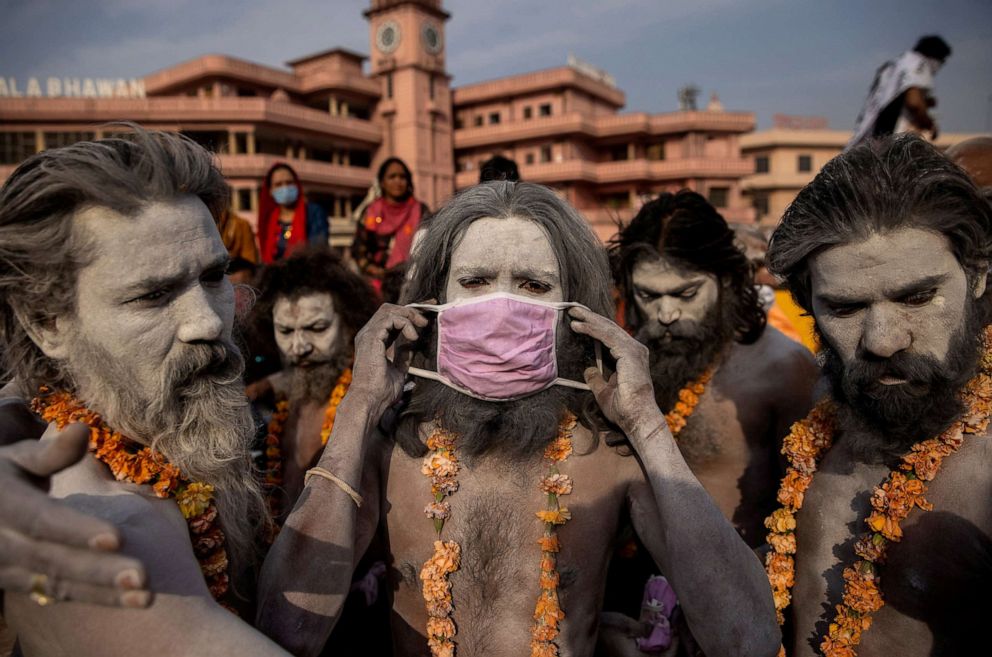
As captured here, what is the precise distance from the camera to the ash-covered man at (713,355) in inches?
153

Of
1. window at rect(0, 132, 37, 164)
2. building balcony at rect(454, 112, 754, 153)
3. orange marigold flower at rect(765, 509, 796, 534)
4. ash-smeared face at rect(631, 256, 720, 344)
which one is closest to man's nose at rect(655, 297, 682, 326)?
ash-smeared face at rect(631, 256, 720, 344)

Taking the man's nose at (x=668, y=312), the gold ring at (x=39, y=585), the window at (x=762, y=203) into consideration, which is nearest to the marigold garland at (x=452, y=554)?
the gold ring at (x=39, y=585)

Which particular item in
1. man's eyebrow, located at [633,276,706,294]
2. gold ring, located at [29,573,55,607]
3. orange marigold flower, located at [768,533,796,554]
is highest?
man's eyebrow, located at [633,276,706,294]

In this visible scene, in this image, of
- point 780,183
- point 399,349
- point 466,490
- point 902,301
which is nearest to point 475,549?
point 466,490

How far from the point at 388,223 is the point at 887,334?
6.10 metres

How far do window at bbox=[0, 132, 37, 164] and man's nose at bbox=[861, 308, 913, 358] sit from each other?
36379 millimetres

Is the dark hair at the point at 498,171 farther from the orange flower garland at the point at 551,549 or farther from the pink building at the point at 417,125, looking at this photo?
the pink building at the point at 417,125

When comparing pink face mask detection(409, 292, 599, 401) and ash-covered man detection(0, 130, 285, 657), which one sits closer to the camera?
ash-covered man detection(0, 130, 285, 657)

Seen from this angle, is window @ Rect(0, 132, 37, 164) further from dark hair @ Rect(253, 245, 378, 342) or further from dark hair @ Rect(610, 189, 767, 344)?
dark hair @ Rect(610, 189, 767, 344)

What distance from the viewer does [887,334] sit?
217cm

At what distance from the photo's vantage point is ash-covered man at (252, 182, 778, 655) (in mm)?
2188

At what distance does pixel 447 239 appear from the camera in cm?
259

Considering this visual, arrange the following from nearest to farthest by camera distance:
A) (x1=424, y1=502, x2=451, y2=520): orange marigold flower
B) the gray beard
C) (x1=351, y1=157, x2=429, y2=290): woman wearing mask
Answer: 1. the gray beard
2. (x1=424, y1=502, x2=451, y2=520): orange marigold flower
3. (x1=351, y1=157, x2=429, y2=290): woman wearing mask

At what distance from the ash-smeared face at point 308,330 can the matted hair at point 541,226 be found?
6.13ft
